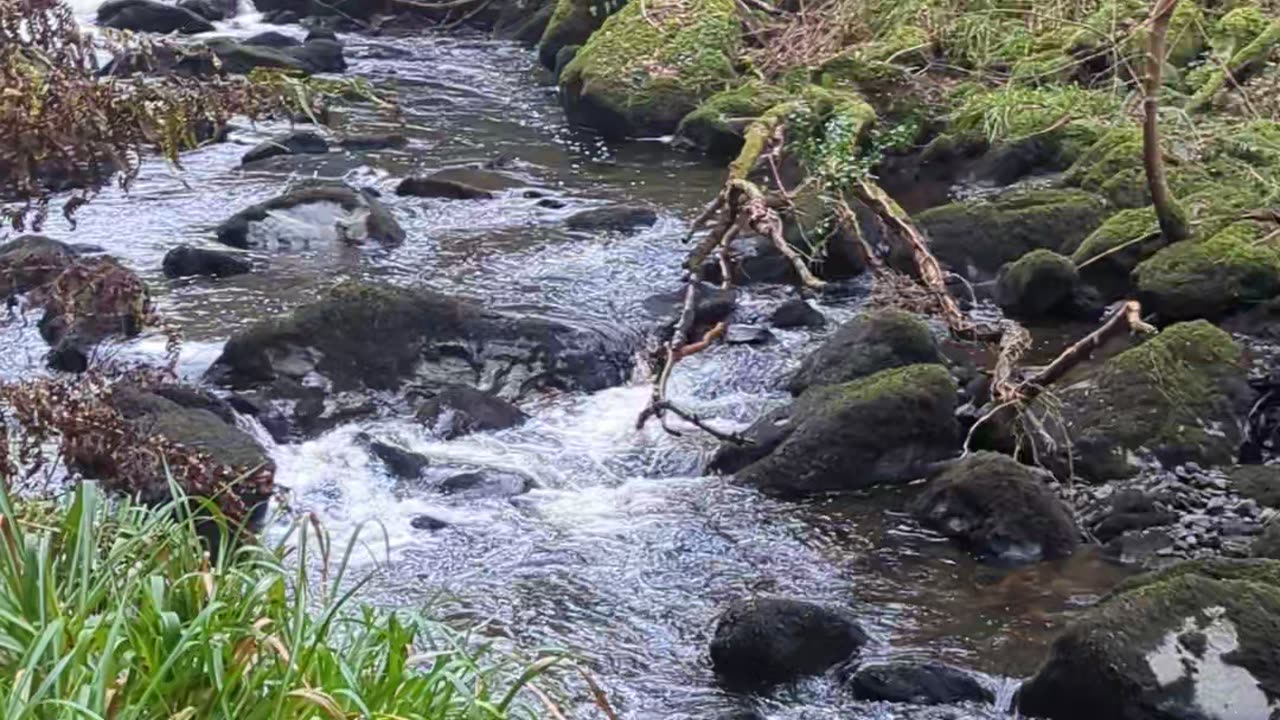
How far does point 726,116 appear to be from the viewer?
12.4m

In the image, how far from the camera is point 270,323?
26.6 ft

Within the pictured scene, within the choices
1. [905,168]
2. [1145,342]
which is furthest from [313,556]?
[905,168]

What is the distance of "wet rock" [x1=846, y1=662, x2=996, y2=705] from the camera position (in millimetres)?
5195

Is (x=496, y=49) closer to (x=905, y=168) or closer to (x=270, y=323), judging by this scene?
(x=905, y=168)

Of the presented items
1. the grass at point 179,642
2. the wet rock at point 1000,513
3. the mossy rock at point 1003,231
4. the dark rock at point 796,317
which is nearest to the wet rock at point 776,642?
the wet rock at point 1000,513

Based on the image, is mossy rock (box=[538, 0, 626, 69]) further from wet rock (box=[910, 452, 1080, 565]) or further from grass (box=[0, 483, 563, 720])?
grass (box=[0, 483, 563, 720])

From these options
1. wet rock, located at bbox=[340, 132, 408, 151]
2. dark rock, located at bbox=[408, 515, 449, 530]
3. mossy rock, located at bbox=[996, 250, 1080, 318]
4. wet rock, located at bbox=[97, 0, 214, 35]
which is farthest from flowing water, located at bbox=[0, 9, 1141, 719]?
wet rock, located at bbox=[97, 0, 214, 35]

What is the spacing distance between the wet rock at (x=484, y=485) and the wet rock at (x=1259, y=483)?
2772mm

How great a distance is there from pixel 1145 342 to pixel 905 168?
4.22 m

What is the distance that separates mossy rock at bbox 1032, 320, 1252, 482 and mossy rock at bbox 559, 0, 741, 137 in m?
6.16

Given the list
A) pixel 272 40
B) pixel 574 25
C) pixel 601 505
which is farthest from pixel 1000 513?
pixel 272 40

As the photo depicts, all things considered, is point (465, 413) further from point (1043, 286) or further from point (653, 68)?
point (653, 68)

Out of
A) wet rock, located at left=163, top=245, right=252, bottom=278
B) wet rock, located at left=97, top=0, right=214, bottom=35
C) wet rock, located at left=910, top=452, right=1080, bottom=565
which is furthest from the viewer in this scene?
wet rock, located at left=97, top=0, right=214, bottom=35

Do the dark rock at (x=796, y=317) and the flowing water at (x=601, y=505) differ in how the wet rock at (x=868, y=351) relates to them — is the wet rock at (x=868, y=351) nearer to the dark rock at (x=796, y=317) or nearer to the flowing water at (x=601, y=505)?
the flowing water at (x=601, y=505)
